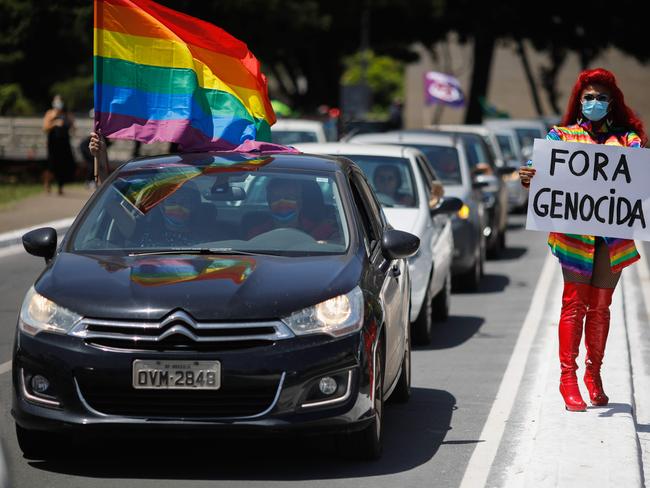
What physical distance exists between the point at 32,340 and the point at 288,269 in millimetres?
1239

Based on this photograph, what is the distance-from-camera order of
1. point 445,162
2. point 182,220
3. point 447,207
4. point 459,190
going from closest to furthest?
point 182,220 < point 447,207 < point 459,190 < point 445,162

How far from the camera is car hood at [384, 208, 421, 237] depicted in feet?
40.3

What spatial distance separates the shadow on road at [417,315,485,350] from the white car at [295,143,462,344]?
110mm

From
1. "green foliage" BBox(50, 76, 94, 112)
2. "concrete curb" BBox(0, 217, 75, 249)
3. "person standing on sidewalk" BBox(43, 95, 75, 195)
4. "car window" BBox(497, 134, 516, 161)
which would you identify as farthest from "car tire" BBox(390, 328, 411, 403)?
"green foliage" BBox(50, 76, 94, 112)

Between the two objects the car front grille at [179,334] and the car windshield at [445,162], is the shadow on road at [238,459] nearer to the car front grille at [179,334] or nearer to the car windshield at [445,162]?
the car front grille at [179,334]

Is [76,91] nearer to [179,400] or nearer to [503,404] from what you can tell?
[503,404]

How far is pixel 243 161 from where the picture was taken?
823 cm

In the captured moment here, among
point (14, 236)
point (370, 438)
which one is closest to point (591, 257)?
point (370, 438)

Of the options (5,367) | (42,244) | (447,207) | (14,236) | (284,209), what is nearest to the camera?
(42,244)

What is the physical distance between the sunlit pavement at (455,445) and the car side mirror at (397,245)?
98 centimetres

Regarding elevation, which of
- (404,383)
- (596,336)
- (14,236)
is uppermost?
(596,336)

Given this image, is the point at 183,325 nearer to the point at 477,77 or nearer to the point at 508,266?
the point at 508,266

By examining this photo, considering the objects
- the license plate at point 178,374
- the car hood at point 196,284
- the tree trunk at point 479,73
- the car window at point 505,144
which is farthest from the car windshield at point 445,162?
the tree trunk at point 479,73

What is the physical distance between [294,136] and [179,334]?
15.4 metres
